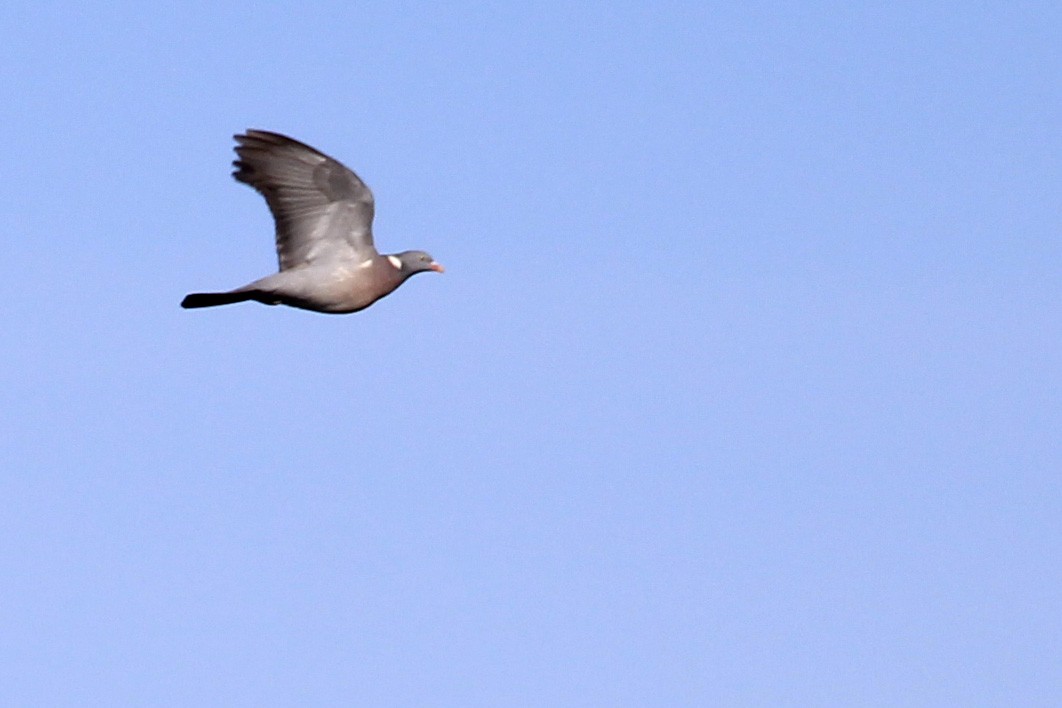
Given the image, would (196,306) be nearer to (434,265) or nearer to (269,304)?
(269,304)

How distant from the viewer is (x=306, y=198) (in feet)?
91.5

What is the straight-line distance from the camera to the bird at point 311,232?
27219mm

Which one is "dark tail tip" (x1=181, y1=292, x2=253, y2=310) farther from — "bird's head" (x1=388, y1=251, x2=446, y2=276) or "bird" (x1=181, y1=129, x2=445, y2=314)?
"bird's head" (x1=388, y1=251, x2=446, y2=276)

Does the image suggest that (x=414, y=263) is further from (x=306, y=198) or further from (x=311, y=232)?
(x=306, y=198)

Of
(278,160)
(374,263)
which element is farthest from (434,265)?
(278,160)

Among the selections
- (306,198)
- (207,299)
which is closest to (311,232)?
(306,198)

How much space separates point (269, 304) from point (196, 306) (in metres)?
1.24

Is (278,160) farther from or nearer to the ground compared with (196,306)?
farther from the ground

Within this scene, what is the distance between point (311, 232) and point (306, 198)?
20.7 inches

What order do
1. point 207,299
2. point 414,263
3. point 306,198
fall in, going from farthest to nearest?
point 414,263
point 306,198
point 207,299

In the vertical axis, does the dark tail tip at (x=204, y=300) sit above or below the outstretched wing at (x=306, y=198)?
below

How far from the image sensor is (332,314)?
28609 mm

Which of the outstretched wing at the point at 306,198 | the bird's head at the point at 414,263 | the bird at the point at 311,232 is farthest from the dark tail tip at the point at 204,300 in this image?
the bird's head at the point at 414,263

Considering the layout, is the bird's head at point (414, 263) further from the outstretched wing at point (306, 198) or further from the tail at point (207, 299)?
the tail at point (207, 299)
